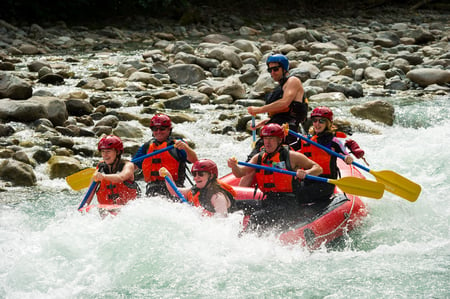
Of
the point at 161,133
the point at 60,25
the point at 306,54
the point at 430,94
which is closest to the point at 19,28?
the point at 60,25

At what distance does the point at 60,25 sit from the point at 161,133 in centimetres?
1454

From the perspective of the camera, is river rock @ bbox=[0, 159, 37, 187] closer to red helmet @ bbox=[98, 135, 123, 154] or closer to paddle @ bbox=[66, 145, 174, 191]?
paddle @ bbox=[66, 145, 174, 191]

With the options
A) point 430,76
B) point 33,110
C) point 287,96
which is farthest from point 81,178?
point 430,76

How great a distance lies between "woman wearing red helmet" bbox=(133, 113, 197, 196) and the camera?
616 centimetres

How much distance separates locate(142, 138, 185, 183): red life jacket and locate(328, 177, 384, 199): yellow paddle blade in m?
1.68

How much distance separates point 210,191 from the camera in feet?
18.2

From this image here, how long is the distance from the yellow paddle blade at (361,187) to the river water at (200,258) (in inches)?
20.9

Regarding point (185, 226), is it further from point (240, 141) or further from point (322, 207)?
point (240, 141)

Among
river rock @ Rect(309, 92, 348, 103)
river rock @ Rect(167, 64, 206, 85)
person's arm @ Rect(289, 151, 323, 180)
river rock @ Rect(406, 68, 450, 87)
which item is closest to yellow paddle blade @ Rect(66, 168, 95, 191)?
person's arm @ Rect(289, 151, 323, 180)

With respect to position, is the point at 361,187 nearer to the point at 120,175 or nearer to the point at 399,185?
the point at 399,185

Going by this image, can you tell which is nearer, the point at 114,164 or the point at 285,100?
the point at 114,164

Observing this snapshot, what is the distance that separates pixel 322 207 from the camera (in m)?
6.02

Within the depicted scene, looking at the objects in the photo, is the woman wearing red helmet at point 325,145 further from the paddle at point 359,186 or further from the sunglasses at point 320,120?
the paddle at point 359,186

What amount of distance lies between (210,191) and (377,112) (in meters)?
5.94
